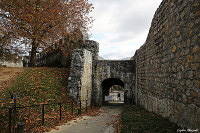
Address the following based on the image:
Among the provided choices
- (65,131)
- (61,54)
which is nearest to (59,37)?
(61,54)

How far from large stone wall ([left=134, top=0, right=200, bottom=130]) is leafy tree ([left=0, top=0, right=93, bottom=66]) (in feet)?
31.7

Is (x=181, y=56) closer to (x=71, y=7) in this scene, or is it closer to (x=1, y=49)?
(x=71, y=7)

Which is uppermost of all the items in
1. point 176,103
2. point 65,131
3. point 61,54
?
point 61,54

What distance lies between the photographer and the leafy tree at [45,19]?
38.0 feet

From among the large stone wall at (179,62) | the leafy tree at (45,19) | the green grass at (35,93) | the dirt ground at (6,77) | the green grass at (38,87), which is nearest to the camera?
the large stone wall at (179,62)

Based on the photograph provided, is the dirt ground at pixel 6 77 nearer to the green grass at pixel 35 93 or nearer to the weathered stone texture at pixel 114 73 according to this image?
the green grass at pixel 35 93

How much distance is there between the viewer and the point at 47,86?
29.5 ft

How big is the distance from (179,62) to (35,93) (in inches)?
282

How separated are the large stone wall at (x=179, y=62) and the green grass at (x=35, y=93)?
458 centimetres

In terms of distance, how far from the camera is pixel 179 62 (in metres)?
3.92

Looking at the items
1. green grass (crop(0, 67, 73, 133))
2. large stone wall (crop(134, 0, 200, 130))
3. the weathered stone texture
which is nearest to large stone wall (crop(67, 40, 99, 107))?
green grass (crop(0, 67, 73, 133))

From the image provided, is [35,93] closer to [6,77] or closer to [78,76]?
[78,76]

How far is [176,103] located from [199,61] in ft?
5.32

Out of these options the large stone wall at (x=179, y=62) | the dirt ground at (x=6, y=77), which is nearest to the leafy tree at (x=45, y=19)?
the dirt ground at (x=6, y=77)
